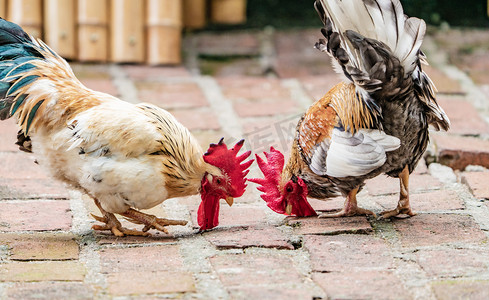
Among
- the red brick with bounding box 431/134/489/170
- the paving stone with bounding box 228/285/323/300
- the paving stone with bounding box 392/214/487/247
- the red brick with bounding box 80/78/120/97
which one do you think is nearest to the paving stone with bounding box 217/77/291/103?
the red brick with bounding box 80/78/120/97

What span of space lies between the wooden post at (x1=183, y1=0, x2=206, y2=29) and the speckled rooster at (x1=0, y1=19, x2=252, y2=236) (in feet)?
11.5

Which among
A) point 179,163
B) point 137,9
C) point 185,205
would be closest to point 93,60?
point 137,9

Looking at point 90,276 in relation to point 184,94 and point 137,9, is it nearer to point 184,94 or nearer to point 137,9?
point 184,94

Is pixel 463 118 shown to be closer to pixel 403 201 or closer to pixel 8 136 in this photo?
pixel 403 201

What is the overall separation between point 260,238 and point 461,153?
1826mm

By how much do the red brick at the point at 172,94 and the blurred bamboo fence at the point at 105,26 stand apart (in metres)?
0.44

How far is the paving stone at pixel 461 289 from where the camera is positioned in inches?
115

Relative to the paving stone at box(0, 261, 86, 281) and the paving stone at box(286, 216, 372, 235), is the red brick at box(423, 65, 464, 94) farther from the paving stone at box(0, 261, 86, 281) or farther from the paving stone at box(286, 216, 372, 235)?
the paving stone at box(0, 261, 86, 281)

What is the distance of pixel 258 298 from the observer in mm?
2906

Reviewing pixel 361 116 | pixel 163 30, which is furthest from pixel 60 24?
pixel 361 116

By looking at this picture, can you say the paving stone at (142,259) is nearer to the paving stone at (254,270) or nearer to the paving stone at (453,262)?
the paving stone at (254,270)

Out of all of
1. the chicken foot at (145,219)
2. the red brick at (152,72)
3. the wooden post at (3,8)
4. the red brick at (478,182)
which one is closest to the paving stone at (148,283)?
the chicken foot at (145,219)

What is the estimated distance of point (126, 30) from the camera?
6.43 metres

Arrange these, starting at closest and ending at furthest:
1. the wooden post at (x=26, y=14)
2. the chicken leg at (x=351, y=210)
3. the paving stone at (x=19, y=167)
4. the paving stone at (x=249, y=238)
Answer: the paving stone at (x=249, y=238) → the chicken leg at (x=351, y=210) → the paving stone at (x=19, y=167) → the wooden post at (x=26, y=14)
